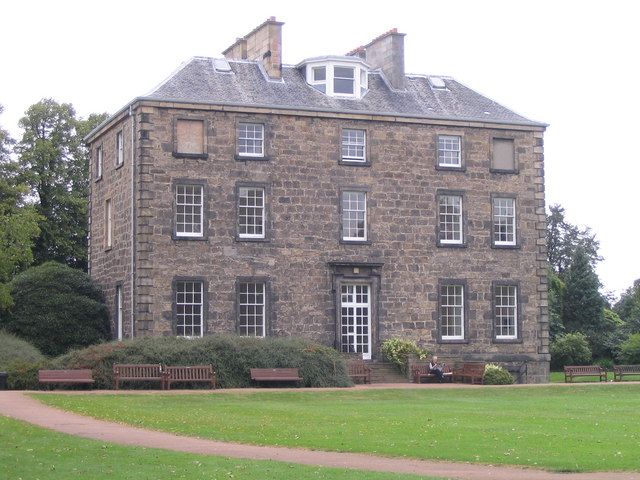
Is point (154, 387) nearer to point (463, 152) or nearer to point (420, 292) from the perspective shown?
point (420, 292)

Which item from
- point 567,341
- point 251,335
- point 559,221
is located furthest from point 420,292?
point 559,221

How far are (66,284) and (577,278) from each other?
3587 cm

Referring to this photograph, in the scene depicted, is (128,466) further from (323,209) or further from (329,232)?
(323,209)

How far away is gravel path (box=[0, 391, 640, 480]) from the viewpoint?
18.0 m

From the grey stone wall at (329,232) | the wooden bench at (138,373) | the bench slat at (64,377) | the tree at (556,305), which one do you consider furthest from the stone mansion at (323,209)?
the tree at (556,305)

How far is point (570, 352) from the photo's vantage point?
6284 centimetres

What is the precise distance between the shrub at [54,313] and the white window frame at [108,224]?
74.4 inches

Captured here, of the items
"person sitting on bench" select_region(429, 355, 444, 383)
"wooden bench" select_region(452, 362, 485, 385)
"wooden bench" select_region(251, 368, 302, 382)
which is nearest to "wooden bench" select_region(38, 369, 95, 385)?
"wooden bench" select_region(251, 368, 302, 382)

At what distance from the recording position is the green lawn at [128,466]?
17031mm

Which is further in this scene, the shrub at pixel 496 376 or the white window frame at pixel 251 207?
the white window frame at pixel 251 207

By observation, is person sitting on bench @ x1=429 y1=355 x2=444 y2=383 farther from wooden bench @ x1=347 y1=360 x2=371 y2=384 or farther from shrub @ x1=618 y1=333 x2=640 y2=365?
shrub @ x1=618 y1=333 x2=640 y2=365

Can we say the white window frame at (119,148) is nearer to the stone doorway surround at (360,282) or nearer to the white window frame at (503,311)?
the stone doorway surround at (360,282)

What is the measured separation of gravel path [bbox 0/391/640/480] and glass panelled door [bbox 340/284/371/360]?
61.1 feet

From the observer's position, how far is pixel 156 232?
4250 centimetres
